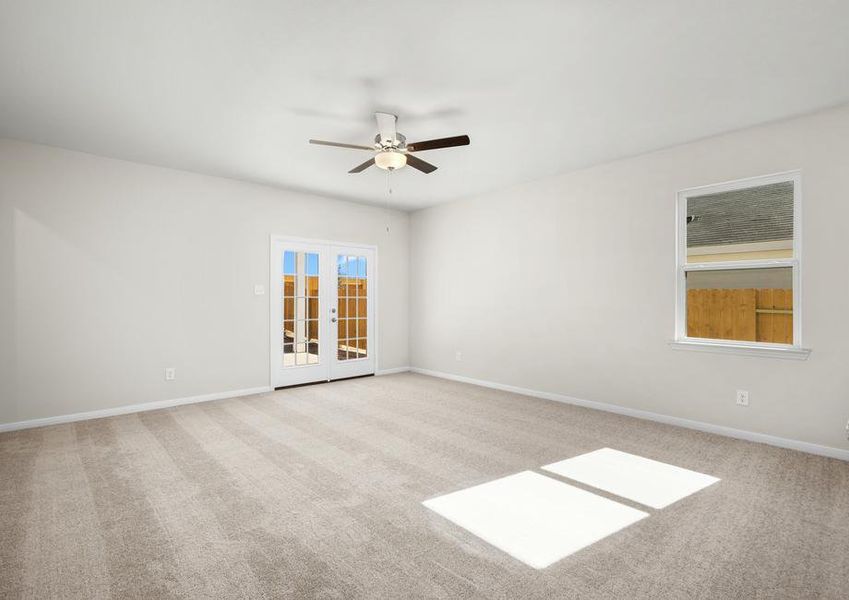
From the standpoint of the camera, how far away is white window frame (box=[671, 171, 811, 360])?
11.0ft

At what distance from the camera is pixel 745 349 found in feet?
11.7

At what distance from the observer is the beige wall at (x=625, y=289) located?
322 centimetres

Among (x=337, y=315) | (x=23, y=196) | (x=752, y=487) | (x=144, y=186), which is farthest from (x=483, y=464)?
(x=23, y=196)

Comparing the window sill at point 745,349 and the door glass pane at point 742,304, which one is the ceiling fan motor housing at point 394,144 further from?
the window sill at point 745,349

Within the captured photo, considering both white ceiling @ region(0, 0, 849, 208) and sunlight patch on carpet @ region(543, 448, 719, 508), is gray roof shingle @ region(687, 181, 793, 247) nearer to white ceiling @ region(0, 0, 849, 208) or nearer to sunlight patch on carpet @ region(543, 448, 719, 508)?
white ceiling @ region(0, 0, 849, 208)

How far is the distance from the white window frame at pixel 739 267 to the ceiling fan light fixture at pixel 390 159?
2.67 metres

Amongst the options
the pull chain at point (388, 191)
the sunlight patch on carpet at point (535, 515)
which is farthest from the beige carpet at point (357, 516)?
the pull chain at point (388, 191)

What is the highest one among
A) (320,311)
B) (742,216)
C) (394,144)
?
(394,144)

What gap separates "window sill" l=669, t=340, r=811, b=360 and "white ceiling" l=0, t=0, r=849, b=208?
6.09 ft

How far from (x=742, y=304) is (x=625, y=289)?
985 mm

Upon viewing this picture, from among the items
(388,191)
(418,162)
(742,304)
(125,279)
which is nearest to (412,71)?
(418,162)

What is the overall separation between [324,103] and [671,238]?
3362 mm

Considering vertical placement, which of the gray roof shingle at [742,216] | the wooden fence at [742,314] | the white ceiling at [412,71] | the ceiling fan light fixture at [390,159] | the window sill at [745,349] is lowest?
the window sill at [745,349]

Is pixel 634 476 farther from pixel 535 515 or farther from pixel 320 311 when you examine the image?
pixel 320 311
